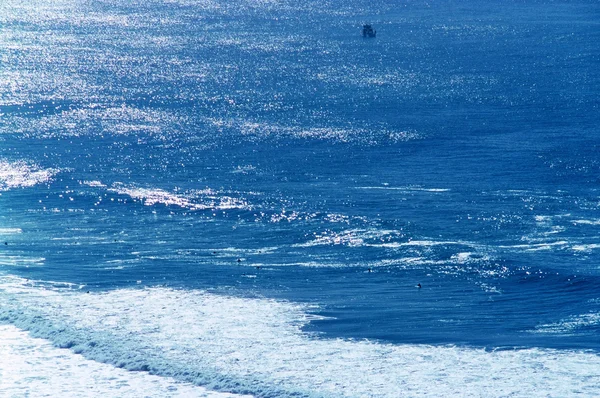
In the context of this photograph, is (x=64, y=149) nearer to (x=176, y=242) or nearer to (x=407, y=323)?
(x=176, y=242)

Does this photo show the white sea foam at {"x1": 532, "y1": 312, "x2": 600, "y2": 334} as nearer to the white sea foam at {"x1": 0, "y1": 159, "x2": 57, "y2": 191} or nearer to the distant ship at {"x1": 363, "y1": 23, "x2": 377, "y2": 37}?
the white sea foam at {"x1": 0, "y1": 159, "x2": 57, "y2": 191}

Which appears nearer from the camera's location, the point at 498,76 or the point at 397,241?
the point at 397,241

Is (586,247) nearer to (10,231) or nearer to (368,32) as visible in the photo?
(10,231)

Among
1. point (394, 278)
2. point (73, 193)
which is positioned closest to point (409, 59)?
point (73, 193)

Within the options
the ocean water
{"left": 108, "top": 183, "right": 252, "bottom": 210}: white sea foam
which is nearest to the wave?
{"left": 108, "top": 183, "right": 252, "bottom": 210}: white sea foam

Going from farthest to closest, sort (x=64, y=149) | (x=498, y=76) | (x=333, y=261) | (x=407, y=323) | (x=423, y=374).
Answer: (x=498, y=76) → (x=64, y=149) → (x=333, y=261) → (x=407, y=323) → (x=423, y=374)

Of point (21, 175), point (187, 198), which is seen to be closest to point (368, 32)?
point (21, 175)

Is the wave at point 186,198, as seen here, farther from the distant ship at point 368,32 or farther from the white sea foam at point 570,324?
the distant ship at point 368,32

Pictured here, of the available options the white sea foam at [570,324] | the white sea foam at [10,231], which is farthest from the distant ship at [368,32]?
the white sea foam at [570,324]
